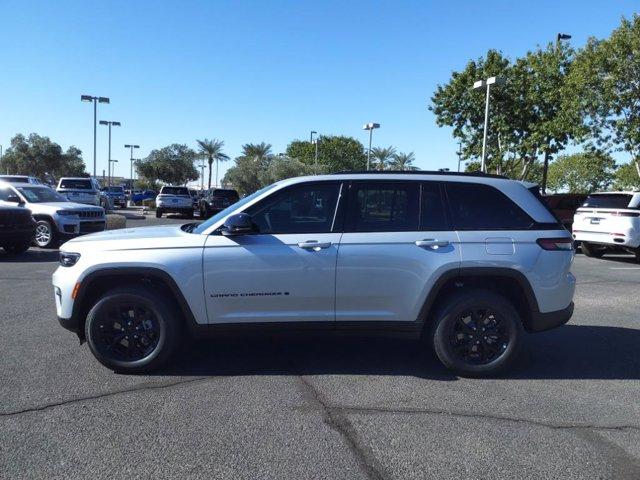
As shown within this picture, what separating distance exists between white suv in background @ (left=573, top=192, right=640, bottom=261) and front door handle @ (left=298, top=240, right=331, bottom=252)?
11.5 metres

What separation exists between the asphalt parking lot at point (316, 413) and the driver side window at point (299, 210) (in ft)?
4.29

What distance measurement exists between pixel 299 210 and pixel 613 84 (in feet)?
64.4

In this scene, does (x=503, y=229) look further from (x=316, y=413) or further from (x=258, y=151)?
(x=258, y=151)

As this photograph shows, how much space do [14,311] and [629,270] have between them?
12340mm

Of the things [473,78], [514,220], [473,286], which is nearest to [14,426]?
[473,286]

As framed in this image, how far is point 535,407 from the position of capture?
4.27m

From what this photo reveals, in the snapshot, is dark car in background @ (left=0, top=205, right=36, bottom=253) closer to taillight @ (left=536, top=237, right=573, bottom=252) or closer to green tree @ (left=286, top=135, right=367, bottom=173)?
taillight @ (left=536, top=237, right=573, bottom=252)

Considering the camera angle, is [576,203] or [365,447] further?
[576,203]

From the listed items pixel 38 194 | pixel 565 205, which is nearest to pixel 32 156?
pixel 38 194

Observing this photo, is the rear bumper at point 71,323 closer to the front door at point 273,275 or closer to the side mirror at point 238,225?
the front door at point 273,275

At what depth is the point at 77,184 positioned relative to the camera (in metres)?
24.2

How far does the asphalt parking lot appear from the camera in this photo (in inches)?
131

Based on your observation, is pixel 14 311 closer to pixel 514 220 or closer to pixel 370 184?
pixel 370 184

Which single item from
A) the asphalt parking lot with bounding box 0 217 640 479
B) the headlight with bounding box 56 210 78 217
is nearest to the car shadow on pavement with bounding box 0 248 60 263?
the headlight with bounding box 56 210 78 217
